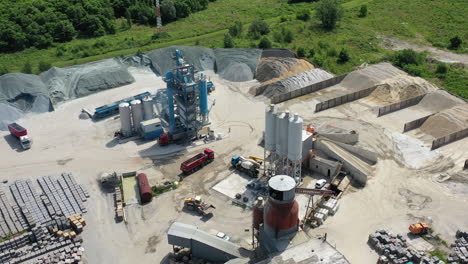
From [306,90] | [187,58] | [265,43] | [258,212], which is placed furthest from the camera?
[265,43]

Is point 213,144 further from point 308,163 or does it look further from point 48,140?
point 48,140

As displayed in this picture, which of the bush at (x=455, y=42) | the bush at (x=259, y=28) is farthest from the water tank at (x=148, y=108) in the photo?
the bush at (x=455, y=42)

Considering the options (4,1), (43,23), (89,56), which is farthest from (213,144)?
(4,1)

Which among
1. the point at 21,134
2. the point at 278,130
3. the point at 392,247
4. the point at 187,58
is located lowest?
the point at 392,247

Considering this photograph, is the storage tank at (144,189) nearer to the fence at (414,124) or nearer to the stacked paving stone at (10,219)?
the stacked paving stone at (10,219)

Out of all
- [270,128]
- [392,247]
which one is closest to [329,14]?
[270,128]

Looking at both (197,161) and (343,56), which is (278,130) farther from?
(343,56)
